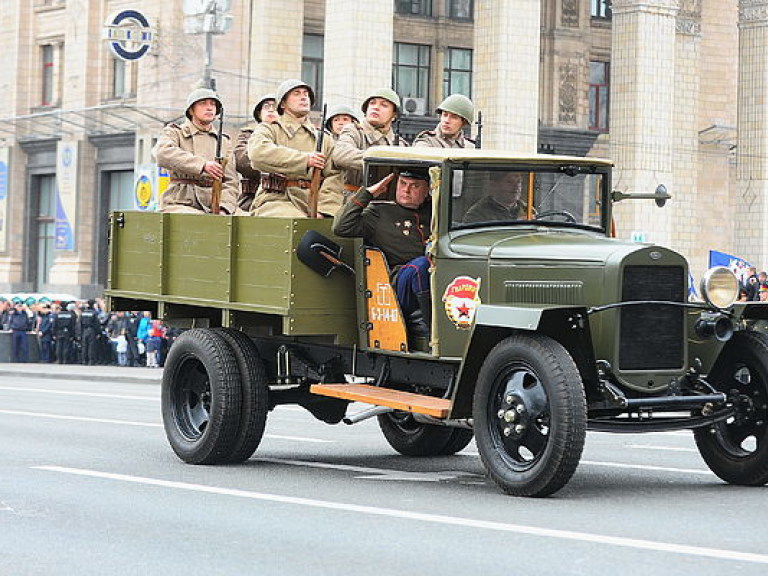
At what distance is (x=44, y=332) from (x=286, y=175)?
30.5 meters

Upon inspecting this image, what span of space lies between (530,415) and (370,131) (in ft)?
12.4

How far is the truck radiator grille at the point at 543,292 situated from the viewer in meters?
11.6

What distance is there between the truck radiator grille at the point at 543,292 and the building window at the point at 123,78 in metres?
41.3

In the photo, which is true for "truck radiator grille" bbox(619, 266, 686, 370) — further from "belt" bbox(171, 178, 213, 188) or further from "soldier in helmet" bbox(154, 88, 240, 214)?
"belt" bbox(171, 178, 213, 188)

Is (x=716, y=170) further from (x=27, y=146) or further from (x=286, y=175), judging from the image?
(x=286, y=175)

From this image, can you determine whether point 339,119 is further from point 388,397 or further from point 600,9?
point 600,9

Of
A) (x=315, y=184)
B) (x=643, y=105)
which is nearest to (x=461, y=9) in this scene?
(x=643, y=105)

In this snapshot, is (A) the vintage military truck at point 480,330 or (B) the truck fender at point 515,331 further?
(A) the vintage military truck at point 480,330

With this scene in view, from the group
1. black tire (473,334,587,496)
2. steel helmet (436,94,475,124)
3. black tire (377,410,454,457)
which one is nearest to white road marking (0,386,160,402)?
black tire (377,410,454,457)

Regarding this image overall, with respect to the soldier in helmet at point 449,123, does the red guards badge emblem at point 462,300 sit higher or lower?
lower

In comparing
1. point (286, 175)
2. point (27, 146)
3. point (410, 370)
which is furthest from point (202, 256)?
point (27, 146)

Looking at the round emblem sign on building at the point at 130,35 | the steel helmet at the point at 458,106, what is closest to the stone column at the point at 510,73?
the round emblem sign on building at the point at 130,35

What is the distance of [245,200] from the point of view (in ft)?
50.9

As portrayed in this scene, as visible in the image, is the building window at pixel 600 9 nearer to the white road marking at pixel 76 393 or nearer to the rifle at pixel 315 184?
the white road marking at pixel 76 393
